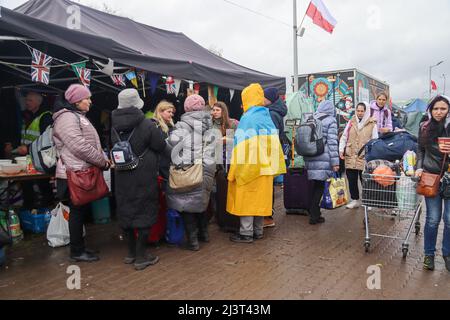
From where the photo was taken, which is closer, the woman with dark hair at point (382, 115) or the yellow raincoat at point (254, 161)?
the yellow raincoat at point (254, 161)

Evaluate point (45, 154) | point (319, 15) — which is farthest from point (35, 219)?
point (319, 15)

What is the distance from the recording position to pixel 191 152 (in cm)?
411

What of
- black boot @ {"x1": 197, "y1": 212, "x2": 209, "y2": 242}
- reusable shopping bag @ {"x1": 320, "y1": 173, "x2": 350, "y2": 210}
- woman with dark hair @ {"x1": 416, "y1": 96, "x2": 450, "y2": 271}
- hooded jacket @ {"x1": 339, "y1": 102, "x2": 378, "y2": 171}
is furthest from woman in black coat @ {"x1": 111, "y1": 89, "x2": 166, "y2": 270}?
hooded jacket @ {"x1": 339, "y1": 102, "x2": 378, "y2": 171}

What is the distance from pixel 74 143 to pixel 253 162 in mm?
2058

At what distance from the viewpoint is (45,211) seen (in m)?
5.23

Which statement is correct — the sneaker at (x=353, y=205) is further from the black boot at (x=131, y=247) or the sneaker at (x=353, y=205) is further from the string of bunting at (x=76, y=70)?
the black boot at (x=131, y=247)

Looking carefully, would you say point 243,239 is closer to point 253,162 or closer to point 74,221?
point 253,162

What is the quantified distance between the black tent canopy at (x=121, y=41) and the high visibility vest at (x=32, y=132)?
142 cm

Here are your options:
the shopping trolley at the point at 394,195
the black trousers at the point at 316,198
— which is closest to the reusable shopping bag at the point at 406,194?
the shopping trolley at the point at 394,195

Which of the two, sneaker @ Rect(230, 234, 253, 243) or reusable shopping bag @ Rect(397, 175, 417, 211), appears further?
sneaker @ Rect(230, 234, 253, 243)

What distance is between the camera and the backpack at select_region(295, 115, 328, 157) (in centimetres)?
518

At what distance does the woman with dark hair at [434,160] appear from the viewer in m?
3.57

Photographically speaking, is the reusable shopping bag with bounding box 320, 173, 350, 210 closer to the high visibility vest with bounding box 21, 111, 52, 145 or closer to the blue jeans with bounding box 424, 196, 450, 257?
the blue jeans with bounding box 424, 196, 450, 257

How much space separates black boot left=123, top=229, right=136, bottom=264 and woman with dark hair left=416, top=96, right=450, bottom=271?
3.13 metres
